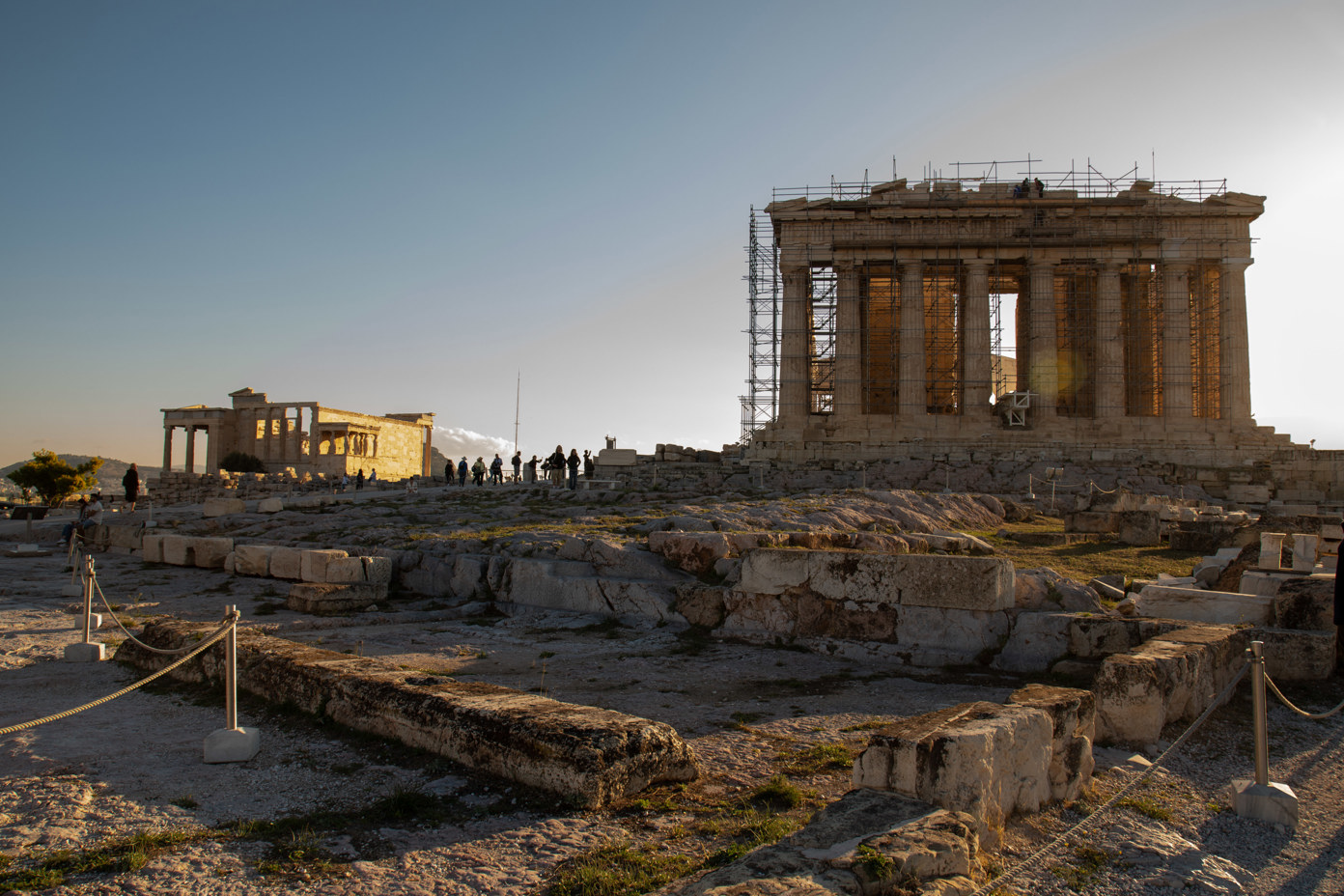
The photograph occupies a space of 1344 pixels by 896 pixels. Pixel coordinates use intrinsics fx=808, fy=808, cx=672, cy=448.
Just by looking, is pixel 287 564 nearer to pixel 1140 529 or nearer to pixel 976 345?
pixel 1140 529

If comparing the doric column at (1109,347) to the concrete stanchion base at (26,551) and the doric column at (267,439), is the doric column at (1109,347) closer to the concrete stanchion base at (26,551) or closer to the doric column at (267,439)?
the concrete stanchion base at (26,551)

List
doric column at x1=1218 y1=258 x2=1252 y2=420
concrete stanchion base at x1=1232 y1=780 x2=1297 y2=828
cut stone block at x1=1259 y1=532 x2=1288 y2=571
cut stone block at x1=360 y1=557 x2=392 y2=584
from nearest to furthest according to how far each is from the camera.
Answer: concrete stanchion base at x1=1232 y1=780 x2=1297 y2=828
cut stone block at x1=1259 y1=532 x2=1288 y2=571
cut stone block at x1=360 y1=557 x2=392 y2=584
doric column at x1=1218 y1=258 x2=1252 y2=420

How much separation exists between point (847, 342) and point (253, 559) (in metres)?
25.0

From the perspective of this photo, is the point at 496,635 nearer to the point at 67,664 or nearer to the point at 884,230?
the point at 67,664

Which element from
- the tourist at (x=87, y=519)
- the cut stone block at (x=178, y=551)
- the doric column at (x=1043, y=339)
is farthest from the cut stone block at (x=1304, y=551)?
the doric column at (x=1043, y=339)

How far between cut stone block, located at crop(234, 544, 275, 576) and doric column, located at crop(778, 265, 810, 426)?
2239cm

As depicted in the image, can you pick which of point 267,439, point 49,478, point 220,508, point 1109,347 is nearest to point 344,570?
point 220,508

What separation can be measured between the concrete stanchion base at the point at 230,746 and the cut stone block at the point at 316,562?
21.8ft

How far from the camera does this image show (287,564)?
11.7 meters

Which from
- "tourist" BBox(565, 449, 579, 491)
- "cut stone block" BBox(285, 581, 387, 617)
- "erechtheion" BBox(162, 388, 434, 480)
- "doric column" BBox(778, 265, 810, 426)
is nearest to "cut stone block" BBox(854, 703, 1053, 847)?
"cut stone block" BBox(285, 581, 387, 617)

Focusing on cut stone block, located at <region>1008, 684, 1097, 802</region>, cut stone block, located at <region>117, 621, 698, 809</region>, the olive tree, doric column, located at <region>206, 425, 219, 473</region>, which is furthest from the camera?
doric column, located at <region>206, 425, 219, 473</region>

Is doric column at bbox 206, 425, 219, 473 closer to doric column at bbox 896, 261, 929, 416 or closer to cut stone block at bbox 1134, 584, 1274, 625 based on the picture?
doric column at bbox 896, 261, 929, 416

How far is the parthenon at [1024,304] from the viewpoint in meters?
31.2

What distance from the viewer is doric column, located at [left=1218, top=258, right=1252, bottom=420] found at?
103 feet
